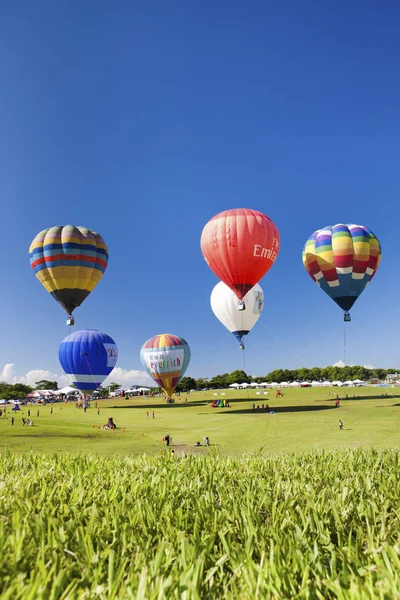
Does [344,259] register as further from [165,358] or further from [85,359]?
[85,359]

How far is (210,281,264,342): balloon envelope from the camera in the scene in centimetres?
4419

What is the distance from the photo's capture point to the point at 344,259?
140ft

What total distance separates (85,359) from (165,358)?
13545mm

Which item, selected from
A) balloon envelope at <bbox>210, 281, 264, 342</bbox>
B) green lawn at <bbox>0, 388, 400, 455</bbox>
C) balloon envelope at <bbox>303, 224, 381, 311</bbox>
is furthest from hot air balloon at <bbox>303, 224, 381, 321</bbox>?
green lawn at <bbox>0, 388, 400, 455</bbox>

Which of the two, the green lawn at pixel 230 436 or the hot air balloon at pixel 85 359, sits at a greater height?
the hot air balloon at pixel 85 359

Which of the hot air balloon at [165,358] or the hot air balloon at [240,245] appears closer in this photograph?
the hot air balloon at [240,245]

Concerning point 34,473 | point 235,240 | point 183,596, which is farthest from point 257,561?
A: point 235,240

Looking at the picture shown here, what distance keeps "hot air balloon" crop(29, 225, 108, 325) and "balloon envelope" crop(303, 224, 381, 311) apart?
27485 millimetres

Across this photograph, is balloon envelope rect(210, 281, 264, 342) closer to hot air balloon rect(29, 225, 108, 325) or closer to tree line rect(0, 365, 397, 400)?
hot air balloon rect(29, 225, 108, 325)

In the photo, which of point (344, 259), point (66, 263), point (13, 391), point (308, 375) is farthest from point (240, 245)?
point (308, 375)

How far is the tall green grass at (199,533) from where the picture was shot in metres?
2.72

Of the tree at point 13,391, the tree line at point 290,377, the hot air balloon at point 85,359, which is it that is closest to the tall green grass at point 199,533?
the hot air balloon at point 85,359

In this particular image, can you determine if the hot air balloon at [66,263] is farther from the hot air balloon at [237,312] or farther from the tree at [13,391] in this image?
the tree at [13,391]

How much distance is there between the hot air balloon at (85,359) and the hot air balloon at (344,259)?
123ft
